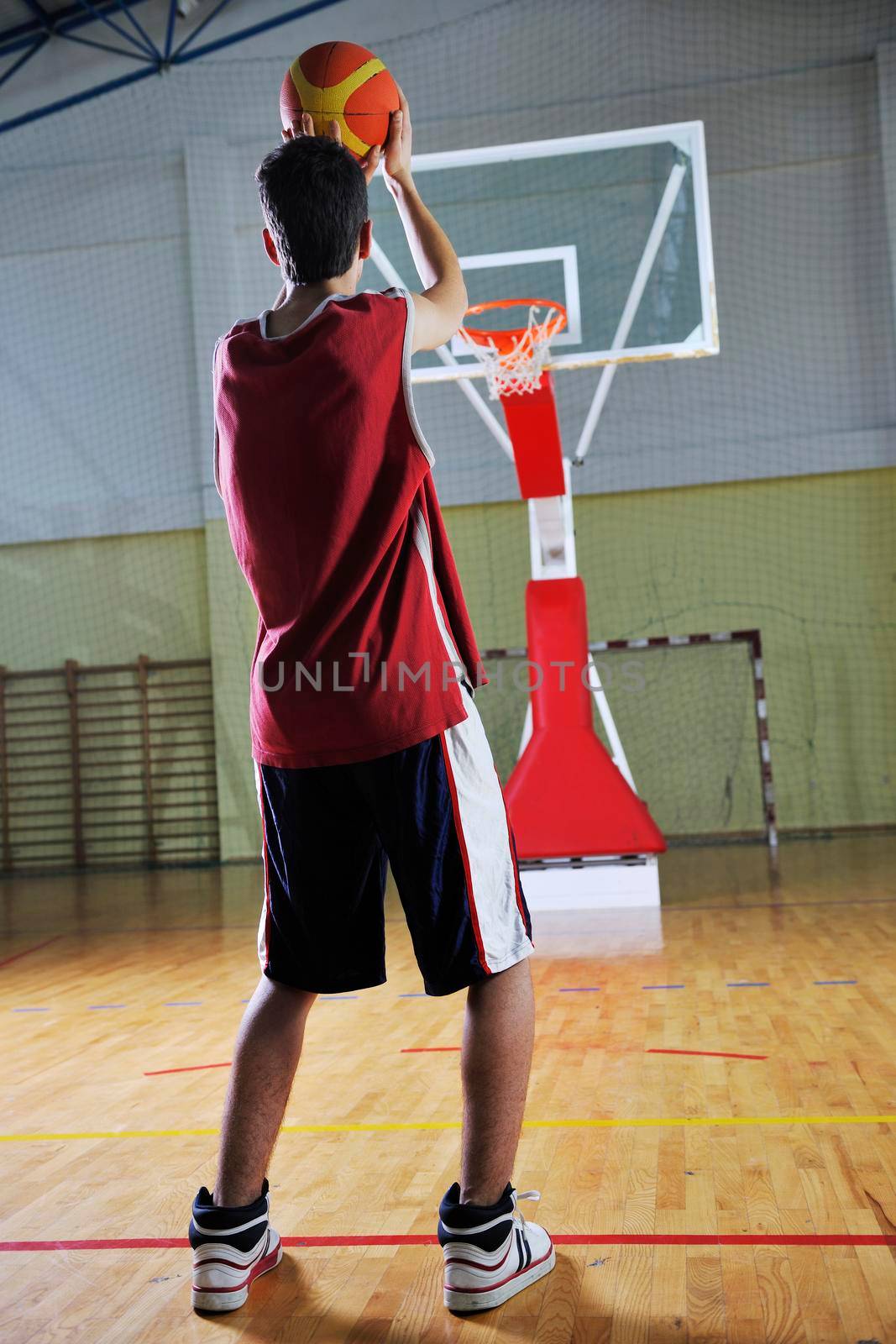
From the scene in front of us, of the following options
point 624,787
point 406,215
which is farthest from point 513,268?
point 406,215

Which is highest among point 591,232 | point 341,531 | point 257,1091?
point 591,232

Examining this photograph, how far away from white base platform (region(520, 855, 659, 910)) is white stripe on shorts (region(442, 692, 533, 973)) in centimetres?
437

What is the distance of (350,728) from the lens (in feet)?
5.50

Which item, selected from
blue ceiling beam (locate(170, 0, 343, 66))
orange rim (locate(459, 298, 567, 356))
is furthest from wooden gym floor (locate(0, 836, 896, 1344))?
blue ceiling beam (locate(170, 0, 343, 66))

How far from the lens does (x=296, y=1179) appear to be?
2279 millimetres

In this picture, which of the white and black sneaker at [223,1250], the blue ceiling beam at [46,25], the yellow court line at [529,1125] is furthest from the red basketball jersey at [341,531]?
the blue ceiling beam at [46,25]

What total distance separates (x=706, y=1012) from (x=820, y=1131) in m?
1.24

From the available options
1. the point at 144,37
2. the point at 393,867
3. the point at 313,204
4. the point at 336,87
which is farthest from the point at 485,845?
the point at 144,37

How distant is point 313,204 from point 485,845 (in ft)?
3.08

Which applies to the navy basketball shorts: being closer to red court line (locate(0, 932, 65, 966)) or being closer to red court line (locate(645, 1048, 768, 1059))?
red court line (locate(645, 1048, 768, 1059))

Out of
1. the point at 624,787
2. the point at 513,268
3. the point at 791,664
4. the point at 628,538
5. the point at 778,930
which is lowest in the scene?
the point at 778,930

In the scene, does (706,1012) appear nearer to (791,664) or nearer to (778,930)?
(778,930)

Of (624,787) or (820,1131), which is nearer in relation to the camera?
(820,1131)

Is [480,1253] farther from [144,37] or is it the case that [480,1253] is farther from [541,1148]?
[144,37]
